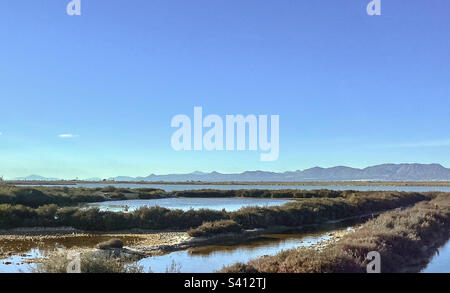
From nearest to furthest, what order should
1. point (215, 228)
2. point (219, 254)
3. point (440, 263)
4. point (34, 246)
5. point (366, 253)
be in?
point (366, 253) → point (440, 263) → point (219, 254) → point (34, 246) → point (215, 228)

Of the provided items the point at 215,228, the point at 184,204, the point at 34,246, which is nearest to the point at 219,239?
the point at 215,228

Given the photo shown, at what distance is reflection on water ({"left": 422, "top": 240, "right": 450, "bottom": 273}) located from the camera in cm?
1627

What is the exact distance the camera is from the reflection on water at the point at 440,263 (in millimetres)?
16266

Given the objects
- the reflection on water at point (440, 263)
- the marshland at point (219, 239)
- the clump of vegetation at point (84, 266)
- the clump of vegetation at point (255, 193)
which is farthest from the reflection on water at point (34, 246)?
the clump of vegetation at point (255, 193)

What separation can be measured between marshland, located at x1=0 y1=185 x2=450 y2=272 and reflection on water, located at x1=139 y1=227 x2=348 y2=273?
45 millimetres

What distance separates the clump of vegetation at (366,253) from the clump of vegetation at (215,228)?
28.5ft

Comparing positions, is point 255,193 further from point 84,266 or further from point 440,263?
point 84,266

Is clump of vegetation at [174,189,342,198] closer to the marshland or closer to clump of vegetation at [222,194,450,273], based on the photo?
the marshland

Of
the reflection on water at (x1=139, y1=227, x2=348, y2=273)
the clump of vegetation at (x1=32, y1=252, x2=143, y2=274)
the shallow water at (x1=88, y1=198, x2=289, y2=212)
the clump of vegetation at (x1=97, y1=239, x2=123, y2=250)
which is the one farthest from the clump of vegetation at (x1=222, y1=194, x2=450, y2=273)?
the shallow water at (x1=88, y1=198, x2=289, y2=212)

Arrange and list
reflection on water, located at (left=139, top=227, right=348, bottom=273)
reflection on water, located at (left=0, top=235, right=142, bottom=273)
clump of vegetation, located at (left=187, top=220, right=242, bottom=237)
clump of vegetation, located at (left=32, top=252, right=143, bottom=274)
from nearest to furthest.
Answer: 1. clump of vegetation, located at (left=32, top=252, right=143, bottom=274)
2. reflection on water, located at (left=139, top=227, right=348, bottom=273)
3. reflection on water, located at (left=0, top=235, right=142, bottom=273)
4. clump of vegetation, located at (left=187, top=220, right=242, bottom=237)

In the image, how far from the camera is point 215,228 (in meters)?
27.1

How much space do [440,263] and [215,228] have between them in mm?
13323
